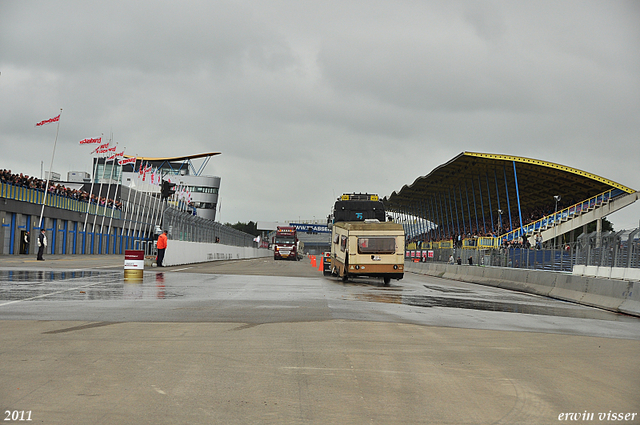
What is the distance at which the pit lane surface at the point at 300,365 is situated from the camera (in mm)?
5719

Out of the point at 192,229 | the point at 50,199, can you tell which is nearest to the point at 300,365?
the point at 192,229

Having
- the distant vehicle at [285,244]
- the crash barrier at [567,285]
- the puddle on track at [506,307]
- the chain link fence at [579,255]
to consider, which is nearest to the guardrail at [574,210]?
the distant vehicle at [285,244]

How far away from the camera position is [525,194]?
83.4 metres

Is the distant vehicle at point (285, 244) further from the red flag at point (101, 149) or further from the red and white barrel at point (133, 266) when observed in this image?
the red and white barrel at point (133, 266)

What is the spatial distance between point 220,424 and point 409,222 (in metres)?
126

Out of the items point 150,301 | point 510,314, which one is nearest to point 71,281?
point 150,301

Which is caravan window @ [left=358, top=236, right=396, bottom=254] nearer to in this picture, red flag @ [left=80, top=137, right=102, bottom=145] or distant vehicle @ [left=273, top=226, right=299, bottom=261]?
red flag @ [left=80, top=137, right=102, bottom=145]

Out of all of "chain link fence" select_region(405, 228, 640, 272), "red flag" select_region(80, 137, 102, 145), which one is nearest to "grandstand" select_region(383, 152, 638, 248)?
"chain link fence" select_region(405, 228, 640, 272)

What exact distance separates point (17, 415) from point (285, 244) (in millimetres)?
75009

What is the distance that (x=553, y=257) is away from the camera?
26.6m

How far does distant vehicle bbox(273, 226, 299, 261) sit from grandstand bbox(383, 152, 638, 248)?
610 inches

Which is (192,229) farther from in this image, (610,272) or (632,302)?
(632,302)

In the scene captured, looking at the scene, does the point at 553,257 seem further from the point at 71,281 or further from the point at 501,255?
the point at 71,281

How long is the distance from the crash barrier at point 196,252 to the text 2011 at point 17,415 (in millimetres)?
32404
